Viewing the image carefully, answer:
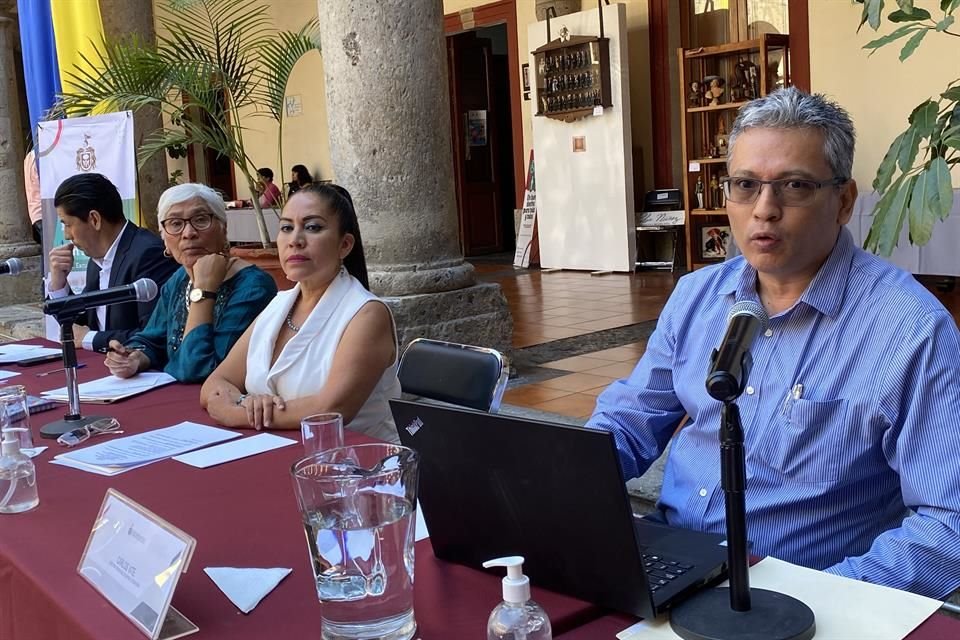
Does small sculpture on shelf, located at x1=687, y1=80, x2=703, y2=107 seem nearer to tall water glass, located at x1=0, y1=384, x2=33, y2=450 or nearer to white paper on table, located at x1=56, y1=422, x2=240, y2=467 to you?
white paper on table, located at x1=56, y1=422, x2=240, y2=467

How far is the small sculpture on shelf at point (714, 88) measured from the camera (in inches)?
337

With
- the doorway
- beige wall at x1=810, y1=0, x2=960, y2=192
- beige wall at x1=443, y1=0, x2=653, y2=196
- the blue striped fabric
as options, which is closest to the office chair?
the blue striped fabric

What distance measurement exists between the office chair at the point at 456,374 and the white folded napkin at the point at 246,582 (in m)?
0.65

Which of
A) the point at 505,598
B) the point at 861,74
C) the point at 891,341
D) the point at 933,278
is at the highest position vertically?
the point at 861,74

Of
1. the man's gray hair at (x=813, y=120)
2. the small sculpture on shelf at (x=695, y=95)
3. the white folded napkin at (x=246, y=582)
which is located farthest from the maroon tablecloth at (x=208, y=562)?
the small sculpture on shelf at (x=695, y=95)

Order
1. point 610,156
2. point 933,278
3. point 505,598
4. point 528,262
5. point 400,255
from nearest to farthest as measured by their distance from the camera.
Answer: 1. point 505,598
2. point 400,255
3. point 933,278
4. point 610,156
5. point 528,262

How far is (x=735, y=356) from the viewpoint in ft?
3.24

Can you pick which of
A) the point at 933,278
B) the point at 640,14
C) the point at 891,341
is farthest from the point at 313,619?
the point at 640,14

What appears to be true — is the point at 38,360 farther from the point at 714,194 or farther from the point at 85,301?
the point at 714,194

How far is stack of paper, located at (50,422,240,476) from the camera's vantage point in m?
1.97

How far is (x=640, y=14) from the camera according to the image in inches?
364

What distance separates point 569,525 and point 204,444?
48.4 inches

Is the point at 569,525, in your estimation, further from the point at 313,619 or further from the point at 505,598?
the point at 313,619

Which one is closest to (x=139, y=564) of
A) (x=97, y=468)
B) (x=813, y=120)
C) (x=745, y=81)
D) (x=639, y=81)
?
(x=97, y=468)
